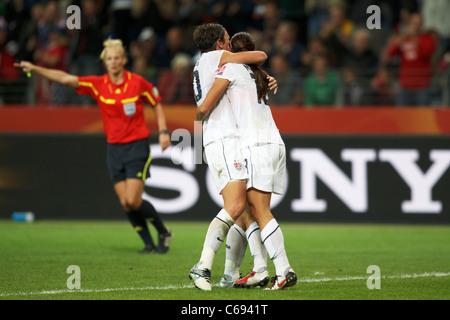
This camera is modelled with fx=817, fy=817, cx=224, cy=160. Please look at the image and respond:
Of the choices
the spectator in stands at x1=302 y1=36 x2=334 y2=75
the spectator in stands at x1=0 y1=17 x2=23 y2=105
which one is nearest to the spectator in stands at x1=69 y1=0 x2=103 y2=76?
the spectator in stands at x1=0 y1=17 x2=23 y2=105

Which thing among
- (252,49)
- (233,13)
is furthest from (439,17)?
(252,49)

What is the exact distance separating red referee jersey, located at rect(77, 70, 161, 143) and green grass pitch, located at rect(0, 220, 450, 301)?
1.46 m

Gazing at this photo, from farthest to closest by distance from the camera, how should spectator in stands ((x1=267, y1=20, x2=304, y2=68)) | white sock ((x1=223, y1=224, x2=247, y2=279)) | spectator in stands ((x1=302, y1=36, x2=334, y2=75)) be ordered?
spectator in stands ((x1=267, y1=20, x2=304, y2=68)), spectator in stands ((x1=302, y1=36, x2=334, y2=75)), white sock ((x1=223, y1=224, x2=247, y2=279))

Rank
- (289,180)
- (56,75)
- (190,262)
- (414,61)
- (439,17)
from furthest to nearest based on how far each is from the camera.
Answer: (439,17) → (414,61) → (289,180) → (56,75) → (190,262)

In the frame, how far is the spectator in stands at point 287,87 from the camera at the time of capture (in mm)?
14086

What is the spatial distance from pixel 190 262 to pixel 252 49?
2.80m

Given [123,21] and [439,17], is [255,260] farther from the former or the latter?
[439,17]

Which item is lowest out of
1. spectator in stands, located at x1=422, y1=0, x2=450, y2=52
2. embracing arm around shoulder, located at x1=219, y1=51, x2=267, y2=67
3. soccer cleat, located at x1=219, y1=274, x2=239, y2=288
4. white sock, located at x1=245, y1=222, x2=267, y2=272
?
soccer cleat, located at x1=219, y1=274, x2=239, y2=288

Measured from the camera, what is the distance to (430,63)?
46.4 ft

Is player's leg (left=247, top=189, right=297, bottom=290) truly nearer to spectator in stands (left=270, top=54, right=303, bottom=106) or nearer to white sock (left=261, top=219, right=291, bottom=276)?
white sock (left=261, top=219, right=291, bottom=276)

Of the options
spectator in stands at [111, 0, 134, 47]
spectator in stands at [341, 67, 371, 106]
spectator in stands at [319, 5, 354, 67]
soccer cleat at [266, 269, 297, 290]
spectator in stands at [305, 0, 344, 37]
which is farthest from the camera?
spectator in stands at [305, 0, 344, 37]

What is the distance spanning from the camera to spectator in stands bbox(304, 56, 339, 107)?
13.9 meters

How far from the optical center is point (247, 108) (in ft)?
22.8

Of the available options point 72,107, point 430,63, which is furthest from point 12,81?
point 430,63
